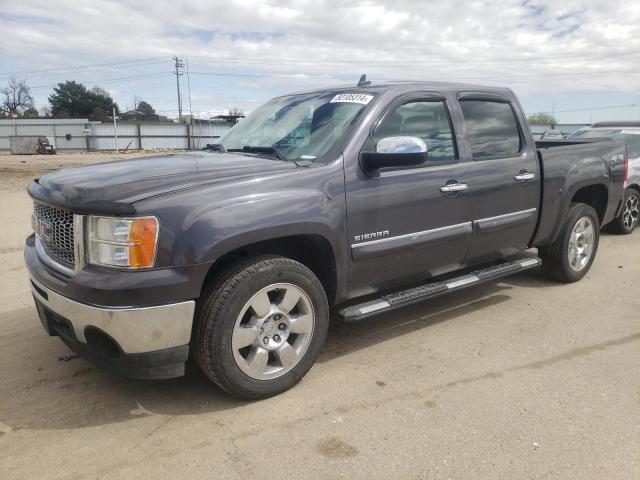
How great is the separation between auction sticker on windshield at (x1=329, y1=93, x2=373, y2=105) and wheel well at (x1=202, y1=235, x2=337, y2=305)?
3.55 feet

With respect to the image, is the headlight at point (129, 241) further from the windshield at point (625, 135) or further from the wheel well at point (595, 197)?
the windshield at point (625, 135)

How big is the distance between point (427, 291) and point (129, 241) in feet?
7.18

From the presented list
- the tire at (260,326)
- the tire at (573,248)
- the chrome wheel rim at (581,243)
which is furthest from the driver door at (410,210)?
the chrome wheel rim at (581,243)

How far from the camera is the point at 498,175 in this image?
4293 mm

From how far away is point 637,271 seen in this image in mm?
5930

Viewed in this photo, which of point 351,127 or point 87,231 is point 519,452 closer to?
point 351,127

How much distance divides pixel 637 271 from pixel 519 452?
4.23m

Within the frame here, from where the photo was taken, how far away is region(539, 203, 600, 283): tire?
5.16 m

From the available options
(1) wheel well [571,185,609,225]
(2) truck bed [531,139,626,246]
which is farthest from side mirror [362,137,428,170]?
(1) wheel well [571,185,609,225]

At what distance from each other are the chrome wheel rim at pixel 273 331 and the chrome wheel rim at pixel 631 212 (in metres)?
6.83

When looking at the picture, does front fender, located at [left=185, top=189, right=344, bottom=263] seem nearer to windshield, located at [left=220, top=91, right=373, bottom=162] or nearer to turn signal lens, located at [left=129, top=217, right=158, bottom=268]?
→ turn signal lens, located at [left=129, top=217, right=158, bottom=268]

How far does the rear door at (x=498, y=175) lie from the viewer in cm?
419

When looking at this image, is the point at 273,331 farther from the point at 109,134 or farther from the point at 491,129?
the point at 109,134

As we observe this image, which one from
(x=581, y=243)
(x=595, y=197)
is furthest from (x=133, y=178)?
(x=595, y=197)
